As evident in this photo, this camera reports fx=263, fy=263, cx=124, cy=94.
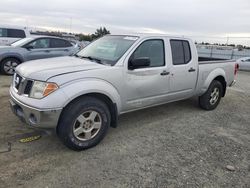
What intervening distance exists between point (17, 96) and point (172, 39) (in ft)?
10.0

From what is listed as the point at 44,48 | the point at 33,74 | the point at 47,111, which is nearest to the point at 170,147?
the point at 47,111

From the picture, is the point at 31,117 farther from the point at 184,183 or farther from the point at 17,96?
the point at 184,183

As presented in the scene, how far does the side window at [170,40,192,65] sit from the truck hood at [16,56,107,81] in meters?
1.72

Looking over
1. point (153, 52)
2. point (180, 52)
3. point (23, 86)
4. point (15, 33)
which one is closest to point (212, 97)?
point (180, 52)

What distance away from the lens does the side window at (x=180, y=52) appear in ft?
16.8

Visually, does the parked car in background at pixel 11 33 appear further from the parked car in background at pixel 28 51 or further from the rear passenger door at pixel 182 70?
the rear passenger door at pixel 182 70

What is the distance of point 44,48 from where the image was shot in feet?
32.9

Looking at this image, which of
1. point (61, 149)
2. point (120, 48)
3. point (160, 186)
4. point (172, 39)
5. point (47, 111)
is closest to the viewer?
point (160, 186)

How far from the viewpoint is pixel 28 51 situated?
9.57 metres

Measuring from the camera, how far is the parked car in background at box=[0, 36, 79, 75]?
9.32m

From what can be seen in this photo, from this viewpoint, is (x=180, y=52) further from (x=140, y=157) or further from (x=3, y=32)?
(x=3, y=32)

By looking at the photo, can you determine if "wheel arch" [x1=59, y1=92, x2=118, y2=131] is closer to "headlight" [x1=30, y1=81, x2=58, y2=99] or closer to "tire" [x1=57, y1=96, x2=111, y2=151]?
"tire" [x1=57, y1=96, x2=111, y2=151]

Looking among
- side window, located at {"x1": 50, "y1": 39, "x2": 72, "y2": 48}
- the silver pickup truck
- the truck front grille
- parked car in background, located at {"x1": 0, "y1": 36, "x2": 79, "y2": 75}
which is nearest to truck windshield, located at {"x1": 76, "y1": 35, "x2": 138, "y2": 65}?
the silver pickup truck

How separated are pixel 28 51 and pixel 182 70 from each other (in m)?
6.49
